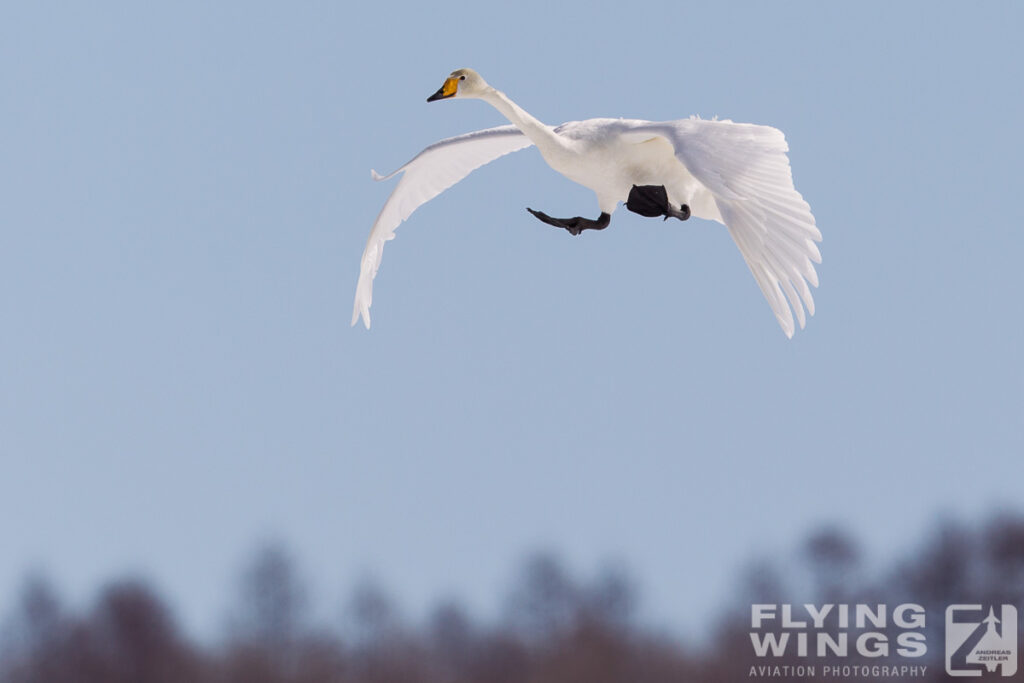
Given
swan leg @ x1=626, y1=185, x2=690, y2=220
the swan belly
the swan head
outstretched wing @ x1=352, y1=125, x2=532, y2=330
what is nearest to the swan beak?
the swan head

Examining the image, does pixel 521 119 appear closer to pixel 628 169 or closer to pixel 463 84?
pixel 463 84

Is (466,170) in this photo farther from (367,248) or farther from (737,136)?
(737,136)

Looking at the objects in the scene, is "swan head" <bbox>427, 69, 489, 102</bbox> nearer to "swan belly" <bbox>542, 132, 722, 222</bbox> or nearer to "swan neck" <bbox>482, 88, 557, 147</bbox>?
"swan neck" <bbox>482, 88, 557, 147</bbox>

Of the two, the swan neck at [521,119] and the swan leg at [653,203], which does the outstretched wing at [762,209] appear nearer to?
the swan leg at [653,203]

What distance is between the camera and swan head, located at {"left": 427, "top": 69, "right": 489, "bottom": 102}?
45.5ft

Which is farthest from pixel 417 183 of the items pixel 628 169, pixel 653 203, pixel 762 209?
pixel 762 209

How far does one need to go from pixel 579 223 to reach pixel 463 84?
1.71 metres

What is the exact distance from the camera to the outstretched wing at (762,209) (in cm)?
1223

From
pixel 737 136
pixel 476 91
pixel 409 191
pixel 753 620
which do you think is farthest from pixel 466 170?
pixel 753 620

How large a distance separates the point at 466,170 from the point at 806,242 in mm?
4460

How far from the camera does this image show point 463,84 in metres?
13.9

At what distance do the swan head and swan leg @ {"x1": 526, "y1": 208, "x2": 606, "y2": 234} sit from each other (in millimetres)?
1453

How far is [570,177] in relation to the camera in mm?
13867

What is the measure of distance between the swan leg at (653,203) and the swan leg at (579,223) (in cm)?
60
